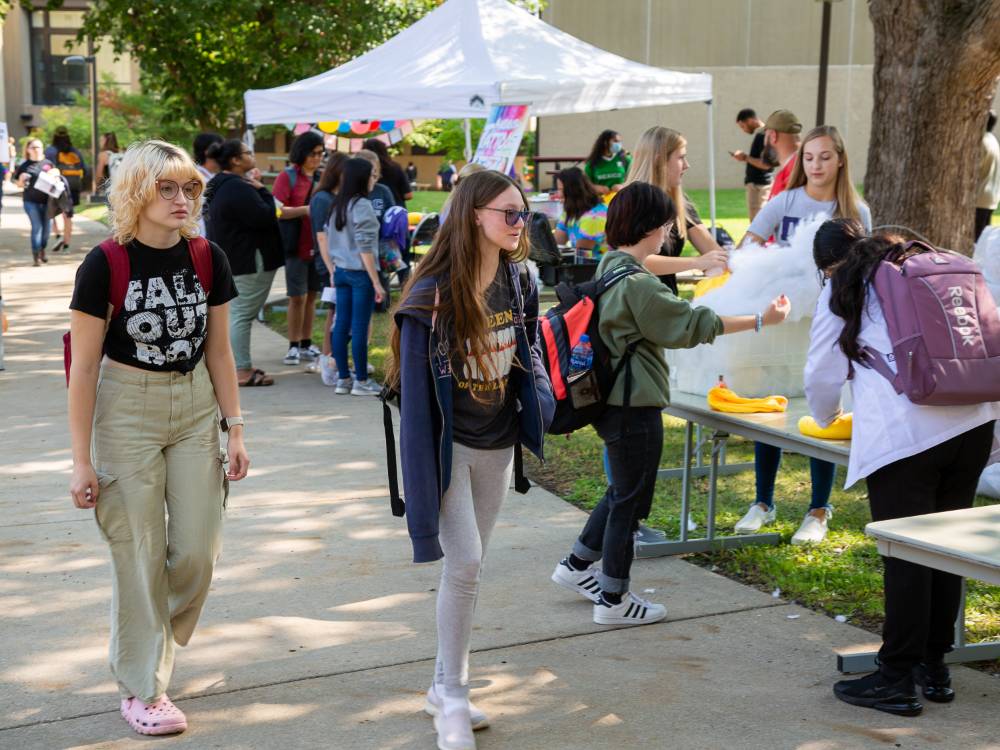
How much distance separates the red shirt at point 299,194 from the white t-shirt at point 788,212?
5.13 meters

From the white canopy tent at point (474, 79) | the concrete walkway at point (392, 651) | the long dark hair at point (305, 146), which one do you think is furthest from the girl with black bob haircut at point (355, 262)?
the concrete walkway at point (392, 651)

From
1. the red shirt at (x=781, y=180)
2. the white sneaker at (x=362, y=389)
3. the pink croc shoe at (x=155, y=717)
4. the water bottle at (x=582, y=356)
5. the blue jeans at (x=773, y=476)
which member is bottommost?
the pink croc shoe at (x=155, y=717)

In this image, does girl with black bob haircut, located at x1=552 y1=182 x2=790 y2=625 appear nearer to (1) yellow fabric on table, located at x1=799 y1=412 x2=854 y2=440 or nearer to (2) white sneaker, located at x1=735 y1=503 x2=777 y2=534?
(1) yellow fabric on table, located at x1=799 y1=412 x2=854 y2=440

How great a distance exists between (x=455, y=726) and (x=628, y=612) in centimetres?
129

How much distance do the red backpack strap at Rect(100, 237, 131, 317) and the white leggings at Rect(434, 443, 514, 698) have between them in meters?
1.09

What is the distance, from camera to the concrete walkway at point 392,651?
3.85 metres

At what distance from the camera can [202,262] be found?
3777 millimetres

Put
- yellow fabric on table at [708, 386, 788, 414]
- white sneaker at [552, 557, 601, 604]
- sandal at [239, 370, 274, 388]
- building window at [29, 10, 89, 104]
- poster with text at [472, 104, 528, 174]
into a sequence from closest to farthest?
white sneaker at [552, 557, 601, 604]
yellow fabric on table at [708, 386, 788, 414]
sandal at [239, 370, 274, 388]
poster with text at [472, 104, 528, 174]
building window at [29, 10, 89, 104]

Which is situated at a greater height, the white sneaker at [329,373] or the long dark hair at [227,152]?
the long dark hair at [227,152]

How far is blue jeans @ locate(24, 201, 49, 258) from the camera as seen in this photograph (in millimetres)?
17625

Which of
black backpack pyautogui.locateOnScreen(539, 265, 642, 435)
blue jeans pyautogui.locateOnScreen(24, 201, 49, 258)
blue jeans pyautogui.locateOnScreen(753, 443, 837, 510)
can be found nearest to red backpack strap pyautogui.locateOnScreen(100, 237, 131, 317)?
black backpack pyautogui.locateOnScreen(539, 265, 642, 435)

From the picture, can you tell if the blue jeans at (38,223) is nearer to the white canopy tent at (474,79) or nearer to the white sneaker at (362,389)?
the white canopy tent at (474,79)

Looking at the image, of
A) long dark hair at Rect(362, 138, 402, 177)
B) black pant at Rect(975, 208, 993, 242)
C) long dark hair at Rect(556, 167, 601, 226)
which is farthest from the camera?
black pant at Rect(975, 208, 993, 242)

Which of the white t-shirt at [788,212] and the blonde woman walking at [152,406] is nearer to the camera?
the blonde woman walking at [152,406]
